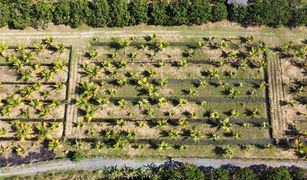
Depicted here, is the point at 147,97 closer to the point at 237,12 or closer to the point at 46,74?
the point at 46,74

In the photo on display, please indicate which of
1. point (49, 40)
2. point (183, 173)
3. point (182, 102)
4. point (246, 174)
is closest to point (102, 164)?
point (183, 173)

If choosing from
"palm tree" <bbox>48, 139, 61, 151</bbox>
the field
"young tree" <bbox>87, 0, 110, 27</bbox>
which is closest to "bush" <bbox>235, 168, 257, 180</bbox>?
the field

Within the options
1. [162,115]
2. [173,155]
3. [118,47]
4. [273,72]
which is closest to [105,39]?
[118,47]

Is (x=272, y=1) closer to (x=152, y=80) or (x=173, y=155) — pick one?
(x=152, y=80)

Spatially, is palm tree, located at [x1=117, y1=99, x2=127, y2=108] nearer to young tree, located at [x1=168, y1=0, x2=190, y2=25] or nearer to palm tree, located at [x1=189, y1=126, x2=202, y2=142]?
palm tree, located at [x1=189, y1=126, x2=202, y2=142]

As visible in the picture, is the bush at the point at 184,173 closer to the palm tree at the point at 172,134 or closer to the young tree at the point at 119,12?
the palm tree at the point at 172,134
